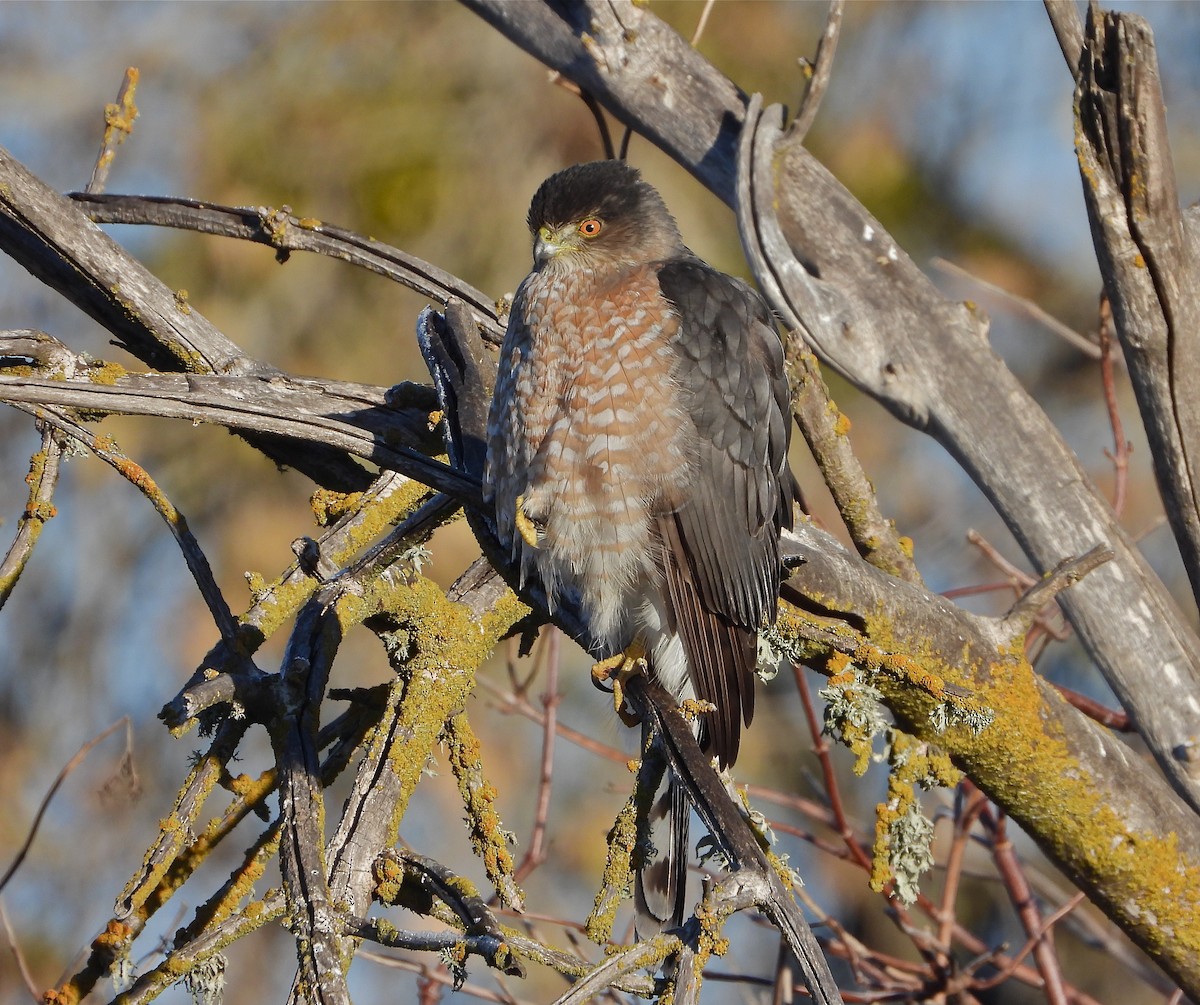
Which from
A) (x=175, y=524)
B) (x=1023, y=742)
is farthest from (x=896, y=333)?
(x=175, y=524)

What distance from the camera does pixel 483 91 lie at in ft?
17.9

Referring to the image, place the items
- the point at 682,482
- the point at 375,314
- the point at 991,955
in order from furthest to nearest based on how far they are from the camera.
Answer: the point at 375,314, the point at 991,955, the point at 682,482

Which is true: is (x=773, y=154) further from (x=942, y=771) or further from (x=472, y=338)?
(x=942, y=771)

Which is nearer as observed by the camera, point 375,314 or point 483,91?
point 375,314

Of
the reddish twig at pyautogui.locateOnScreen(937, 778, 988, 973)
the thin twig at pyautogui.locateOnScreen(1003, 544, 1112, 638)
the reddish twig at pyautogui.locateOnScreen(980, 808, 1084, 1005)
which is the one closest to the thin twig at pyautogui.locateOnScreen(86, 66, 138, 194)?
the thin twig at pyautogui.locateOnScreen(1003, 544, 1112, 638)

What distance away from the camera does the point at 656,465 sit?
102 inches

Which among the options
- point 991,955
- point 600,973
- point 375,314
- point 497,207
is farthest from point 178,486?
point 600,973

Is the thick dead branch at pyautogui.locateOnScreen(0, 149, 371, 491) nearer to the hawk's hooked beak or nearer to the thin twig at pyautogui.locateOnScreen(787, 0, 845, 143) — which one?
the hawk's hooked beak

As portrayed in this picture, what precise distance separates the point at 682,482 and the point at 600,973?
1286mm

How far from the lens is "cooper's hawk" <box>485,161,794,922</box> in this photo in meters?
2.60

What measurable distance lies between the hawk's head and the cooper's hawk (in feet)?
0.28

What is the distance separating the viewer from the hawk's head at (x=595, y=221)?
2896 millimetres

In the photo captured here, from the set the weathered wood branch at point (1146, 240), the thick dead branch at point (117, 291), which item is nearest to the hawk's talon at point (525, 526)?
the thick dead branch at point (117, 291)

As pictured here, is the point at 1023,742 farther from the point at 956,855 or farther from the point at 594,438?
the point at 594,438
